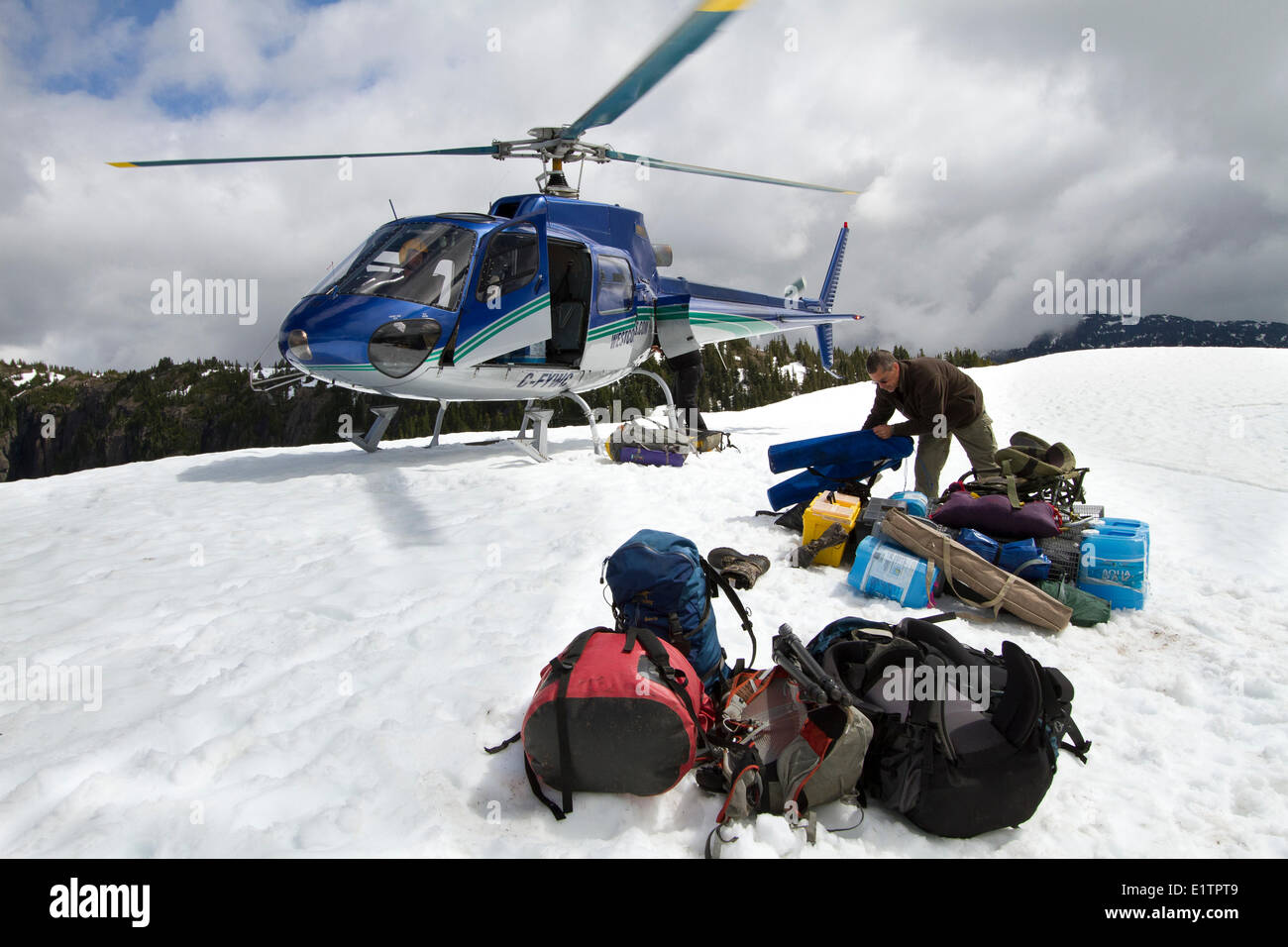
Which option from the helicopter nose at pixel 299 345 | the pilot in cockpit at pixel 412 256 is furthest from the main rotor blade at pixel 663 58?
the helicopter nose at pixel 299 345

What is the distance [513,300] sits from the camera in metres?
8.51

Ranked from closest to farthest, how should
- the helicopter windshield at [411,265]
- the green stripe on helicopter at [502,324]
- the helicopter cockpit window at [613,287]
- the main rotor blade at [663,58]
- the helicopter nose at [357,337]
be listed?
the main rotor blade at [663,58] < the helicopter nose at [357,337] < the helicopter windshield at [411,265] < the green stripe on helicopter at [502,324] < the helicopter cockpit window at [613,287]

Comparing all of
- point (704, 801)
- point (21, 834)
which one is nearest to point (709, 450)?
point (704, 801)

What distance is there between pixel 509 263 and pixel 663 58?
367cm

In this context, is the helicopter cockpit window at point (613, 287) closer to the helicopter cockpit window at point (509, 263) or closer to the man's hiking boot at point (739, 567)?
the helicopter cockpit window at point (509, 263)

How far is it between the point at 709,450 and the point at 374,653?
7.72 metres

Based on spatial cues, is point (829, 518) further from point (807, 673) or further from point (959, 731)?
point (959, 731)

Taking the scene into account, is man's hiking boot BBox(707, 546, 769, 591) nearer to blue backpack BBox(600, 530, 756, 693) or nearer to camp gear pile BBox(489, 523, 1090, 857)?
blue backpack BBox(600, 530, 756, 693)

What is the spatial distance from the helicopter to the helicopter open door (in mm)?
17

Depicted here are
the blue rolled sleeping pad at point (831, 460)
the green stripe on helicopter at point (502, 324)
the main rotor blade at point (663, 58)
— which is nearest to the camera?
the main rotor blade at point (663, 58)

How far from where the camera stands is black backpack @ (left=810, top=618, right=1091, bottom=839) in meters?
2.40

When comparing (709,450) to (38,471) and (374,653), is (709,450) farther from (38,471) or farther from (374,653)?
(38,471)

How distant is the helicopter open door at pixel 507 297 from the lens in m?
8.14

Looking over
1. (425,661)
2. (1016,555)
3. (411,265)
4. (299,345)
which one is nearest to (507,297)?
(411,265)
